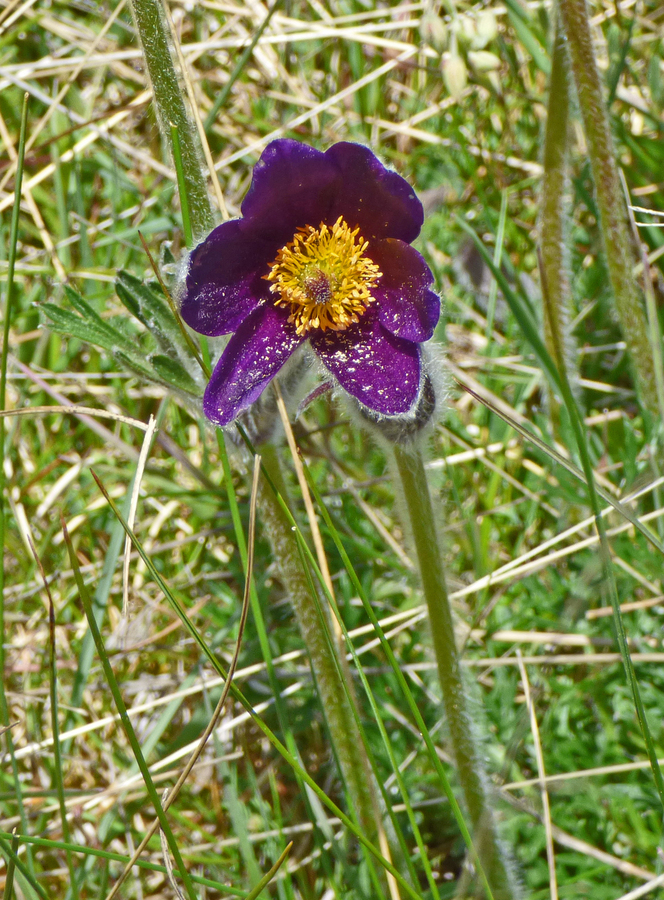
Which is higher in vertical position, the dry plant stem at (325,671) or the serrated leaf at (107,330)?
the serrated leaf at (107,330)

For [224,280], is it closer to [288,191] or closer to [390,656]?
[288,191]

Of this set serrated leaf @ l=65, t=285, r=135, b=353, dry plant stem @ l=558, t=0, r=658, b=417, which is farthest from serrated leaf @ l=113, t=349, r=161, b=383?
dry plant stem @ l=558, t=0, r=658, b=417

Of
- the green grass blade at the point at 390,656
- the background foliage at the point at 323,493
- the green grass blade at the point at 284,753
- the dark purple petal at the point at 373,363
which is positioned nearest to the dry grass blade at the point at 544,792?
the background foliage at the point at 323,493

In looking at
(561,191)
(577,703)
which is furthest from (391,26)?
(577,703)

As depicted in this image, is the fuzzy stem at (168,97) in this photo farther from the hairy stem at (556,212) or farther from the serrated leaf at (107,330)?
the hairy stem at (556,212)

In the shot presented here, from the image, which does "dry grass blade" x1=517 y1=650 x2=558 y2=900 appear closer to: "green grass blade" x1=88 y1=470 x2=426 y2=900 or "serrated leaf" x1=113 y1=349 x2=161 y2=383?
"green grass blade" x1=88 y1=470 x2=426 y2=900

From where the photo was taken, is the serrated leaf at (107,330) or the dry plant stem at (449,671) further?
the serrated leaf at (107,330)
